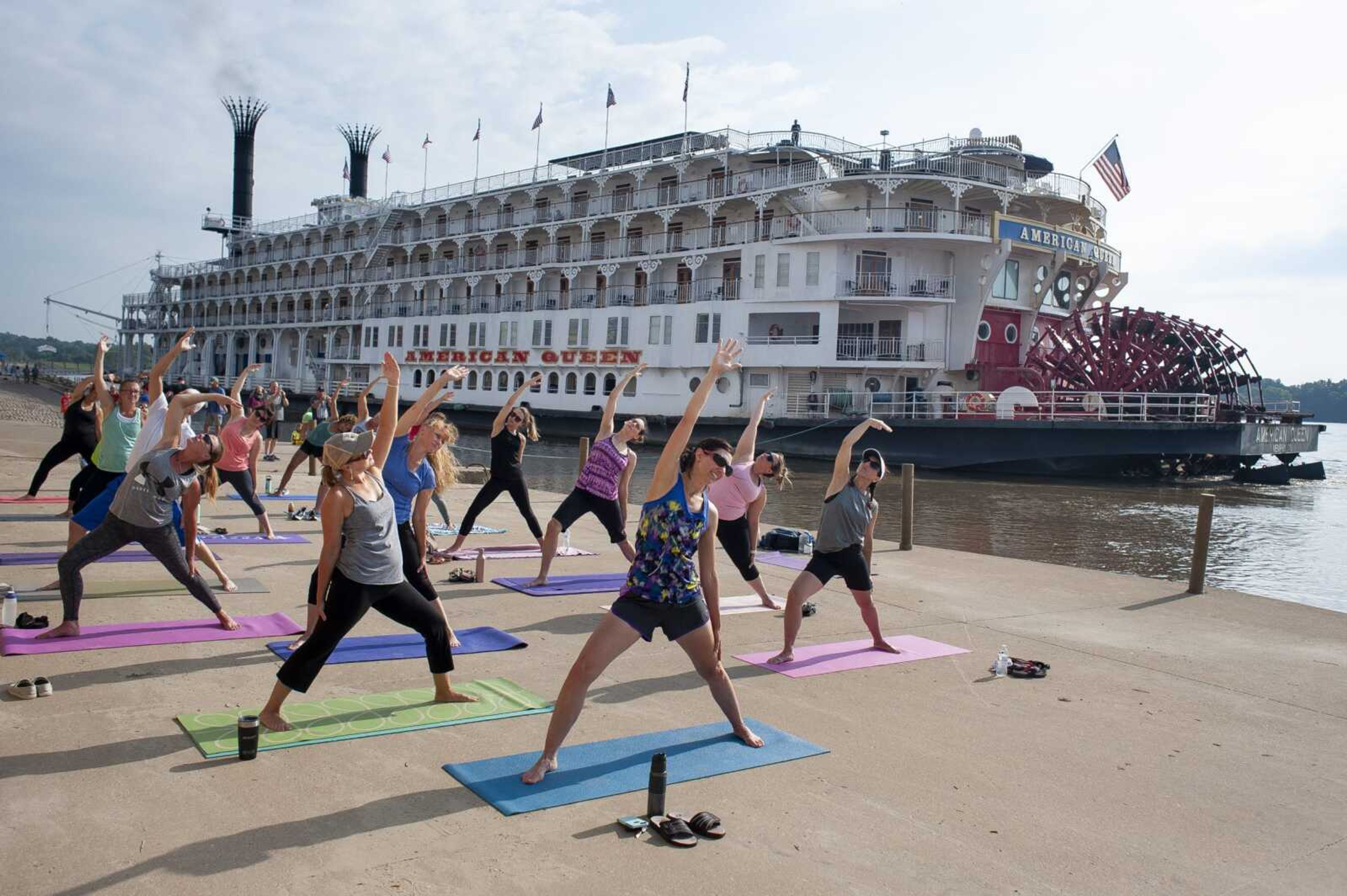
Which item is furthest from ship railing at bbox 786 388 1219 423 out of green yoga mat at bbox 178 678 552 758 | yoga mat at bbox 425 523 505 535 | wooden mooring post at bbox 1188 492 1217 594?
green yoga mat at bbox 178 678 552 758

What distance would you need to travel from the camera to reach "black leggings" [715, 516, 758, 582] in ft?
28.1

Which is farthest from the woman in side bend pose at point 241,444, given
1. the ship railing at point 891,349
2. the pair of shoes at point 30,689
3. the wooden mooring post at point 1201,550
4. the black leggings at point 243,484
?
the ship railing at point 891,349

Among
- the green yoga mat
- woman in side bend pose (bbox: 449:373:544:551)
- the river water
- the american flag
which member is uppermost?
the american flag

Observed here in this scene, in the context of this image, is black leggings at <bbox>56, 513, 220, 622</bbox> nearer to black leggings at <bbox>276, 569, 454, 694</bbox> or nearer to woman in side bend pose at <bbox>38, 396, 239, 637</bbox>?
woman in side bend pose at <bbox>38, 396, 239, 637</bbox>

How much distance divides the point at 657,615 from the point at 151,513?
142 inches

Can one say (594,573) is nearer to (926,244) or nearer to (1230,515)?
(1230,515)

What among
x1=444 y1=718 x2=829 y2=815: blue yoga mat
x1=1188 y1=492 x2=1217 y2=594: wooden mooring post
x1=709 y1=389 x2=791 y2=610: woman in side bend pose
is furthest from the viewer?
x1=1188 y1=492 x2=1217 y2=594: wooden mooring post

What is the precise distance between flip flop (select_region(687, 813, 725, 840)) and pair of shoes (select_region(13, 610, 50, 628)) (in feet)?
16.6

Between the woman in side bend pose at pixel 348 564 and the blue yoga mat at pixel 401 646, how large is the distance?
1.51m

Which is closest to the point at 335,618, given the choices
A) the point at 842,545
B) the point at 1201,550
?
the point at 842,545

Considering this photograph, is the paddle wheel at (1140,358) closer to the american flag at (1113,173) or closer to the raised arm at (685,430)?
the american flag at (1113,173)

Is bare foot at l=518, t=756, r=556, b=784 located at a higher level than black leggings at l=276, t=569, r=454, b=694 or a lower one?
lower

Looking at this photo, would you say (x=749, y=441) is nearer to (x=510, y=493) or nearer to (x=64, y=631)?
(x=510, y=493)

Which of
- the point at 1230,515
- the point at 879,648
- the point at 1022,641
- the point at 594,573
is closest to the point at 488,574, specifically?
the point at 594,573
